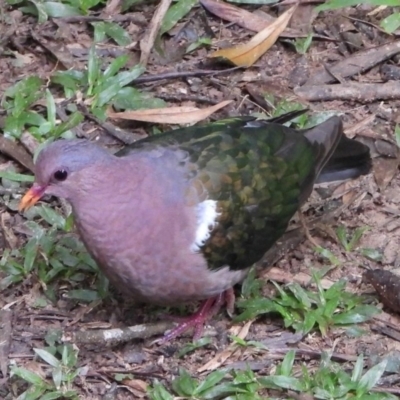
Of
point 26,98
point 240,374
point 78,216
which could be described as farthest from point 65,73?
point 240,374

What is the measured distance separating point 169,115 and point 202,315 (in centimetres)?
150

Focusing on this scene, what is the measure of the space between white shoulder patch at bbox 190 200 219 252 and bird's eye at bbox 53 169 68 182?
671 mm

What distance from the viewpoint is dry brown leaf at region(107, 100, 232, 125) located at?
252 inches

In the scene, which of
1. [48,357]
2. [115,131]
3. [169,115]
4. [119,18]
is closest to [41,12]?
[119,18]

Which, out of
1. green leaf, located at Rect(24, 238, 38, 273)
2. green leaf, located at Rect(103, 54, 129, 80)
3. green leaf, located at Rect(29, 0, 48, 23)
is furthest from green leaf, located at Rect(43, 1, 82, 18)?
green leaf, located at Rect(24, 238, 38, 273)

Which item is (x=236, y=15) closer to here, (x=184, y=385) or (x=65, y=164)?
(x=65, y=164)

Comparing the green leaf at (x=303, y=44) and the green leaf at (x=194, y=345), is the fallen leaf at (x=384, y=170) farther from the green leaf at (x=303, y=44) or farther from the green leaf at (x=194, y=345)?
the green leaf at (x=194, y=345)

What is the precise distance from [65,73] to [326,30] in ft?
6.20

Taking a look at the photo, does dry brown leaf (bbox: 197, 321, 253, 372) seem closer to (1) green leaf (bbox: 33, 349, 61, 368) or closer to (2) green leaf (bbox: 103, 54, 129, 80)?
(1) green leaf (bbox: 33, 349, 61, 368)

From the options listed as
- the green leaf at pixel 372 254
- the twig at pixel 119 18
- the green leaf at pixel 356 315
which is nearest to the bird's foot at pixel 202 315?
the green leaf at pixel 356 315

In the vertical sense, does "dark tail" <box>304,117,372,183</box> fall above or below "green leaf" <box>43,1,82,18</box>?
below

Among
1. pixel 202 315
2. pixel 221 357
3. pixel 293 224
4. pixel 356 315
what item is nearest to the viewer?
pixel 221 357

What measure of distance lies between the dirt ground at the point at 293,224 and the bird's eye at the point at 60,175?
0.96 m

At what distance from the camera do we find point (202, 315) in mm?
5480
